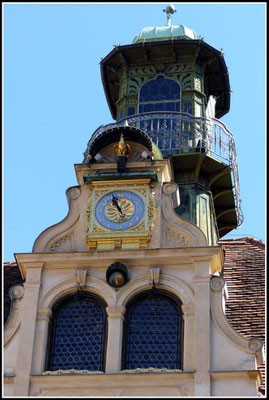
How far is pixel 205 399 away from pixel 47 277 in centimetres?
393

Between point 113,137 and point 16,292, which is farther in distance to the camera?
point 113,137

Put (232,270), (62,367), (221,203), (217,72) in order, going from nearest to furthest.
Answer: (62,367)
(232,270)
(221,203)
(217,72)

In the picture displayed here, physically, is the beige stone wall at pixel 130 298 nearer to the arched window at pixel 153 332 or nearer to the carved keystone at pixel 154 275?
the carved keystone at pixel 154 275

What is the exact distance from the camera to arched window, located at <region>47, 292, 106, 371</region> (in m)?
18.7

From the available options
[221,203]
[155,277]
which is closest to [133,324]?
[155,277]

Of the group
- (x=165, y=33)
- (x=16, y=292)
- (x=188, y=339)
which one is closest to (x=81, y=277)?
(x=16, y=292)

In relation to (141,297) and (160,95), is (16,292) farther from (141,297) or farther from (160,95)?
(160,95)

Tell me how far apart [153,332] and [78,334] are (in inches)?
50.8

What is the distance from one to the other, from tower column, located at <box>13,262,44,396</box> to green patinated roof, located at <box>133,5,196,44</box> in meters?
8.78

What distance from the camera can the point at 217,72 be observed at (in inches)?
1050

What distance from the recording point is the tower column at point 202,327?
1783 cm

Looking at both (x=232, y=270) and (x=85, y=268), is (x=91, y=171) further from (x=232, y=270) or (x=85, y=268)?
(x=232, y=270)

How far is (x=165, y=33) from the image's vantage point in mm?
26766

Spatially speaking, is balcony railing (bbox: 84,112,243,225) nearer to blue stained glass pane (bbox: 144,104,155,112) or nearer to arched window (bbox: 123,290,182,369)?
blue stained glass pane (bbox: 144,104,155,112)
